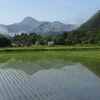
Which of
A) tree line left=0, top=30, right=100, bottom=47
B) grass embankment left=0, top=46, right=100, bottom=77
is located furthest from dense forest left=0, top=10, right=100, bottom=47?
grass embankment left=0, top=46, right=100, bottom=77

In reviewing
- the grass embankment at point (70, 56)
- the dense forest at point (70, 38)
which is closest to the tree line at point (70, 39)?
the dense forest at point (70, 38)

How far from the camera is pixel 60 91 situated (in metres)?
7.73

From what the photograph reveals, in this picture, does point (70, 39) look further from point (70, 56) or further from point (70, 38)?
point (70, 56)

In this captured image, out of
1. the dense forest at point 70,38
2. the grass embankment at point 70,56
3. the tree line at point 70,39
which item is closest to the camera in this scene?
the grass embankment at point 70,56

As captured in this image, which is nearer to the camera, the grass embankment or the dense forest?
the grass embankment

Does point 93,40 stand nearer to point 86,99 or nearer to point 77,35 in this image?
point 77,35

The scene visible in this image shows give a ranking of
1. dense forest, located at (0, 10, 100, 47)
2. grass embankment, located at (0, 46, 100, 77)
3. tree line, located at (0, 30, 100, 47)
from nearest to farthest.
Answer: grass embankment, located at (0, 46, 100, 77) < tree line, located at (0, 30, 100, 47) < dense forest, located at (0, 10, 100, 47)

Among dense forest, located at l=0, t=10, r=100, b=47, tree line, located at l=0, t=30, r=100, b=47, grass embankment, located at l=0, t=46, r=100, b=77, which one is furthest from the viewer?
dense forest, located at l=0, t=10, r=100, b=47

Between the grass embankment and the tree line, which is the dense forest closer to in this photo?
the tree line

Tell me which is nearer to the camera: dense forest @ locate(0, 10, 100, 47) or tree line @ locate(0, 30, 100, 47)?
tree line @ locate(0, 30, 100, 47)

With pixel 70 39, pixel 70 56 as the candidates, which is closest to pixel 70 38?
pixel 70 39

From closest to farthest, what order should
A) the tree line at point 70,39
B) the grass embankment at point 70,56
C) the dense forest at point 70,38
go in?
the grass embankment at point 70,56
the tree line at point 70,39
the dense forest at point 70,38

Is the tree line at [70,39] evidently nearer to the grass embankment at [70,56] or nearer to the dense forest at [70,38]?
the dense forest at [70,38]

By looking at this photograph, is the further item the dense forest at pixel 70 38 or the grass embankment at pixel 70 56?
the dense forest at pixel 70 38
